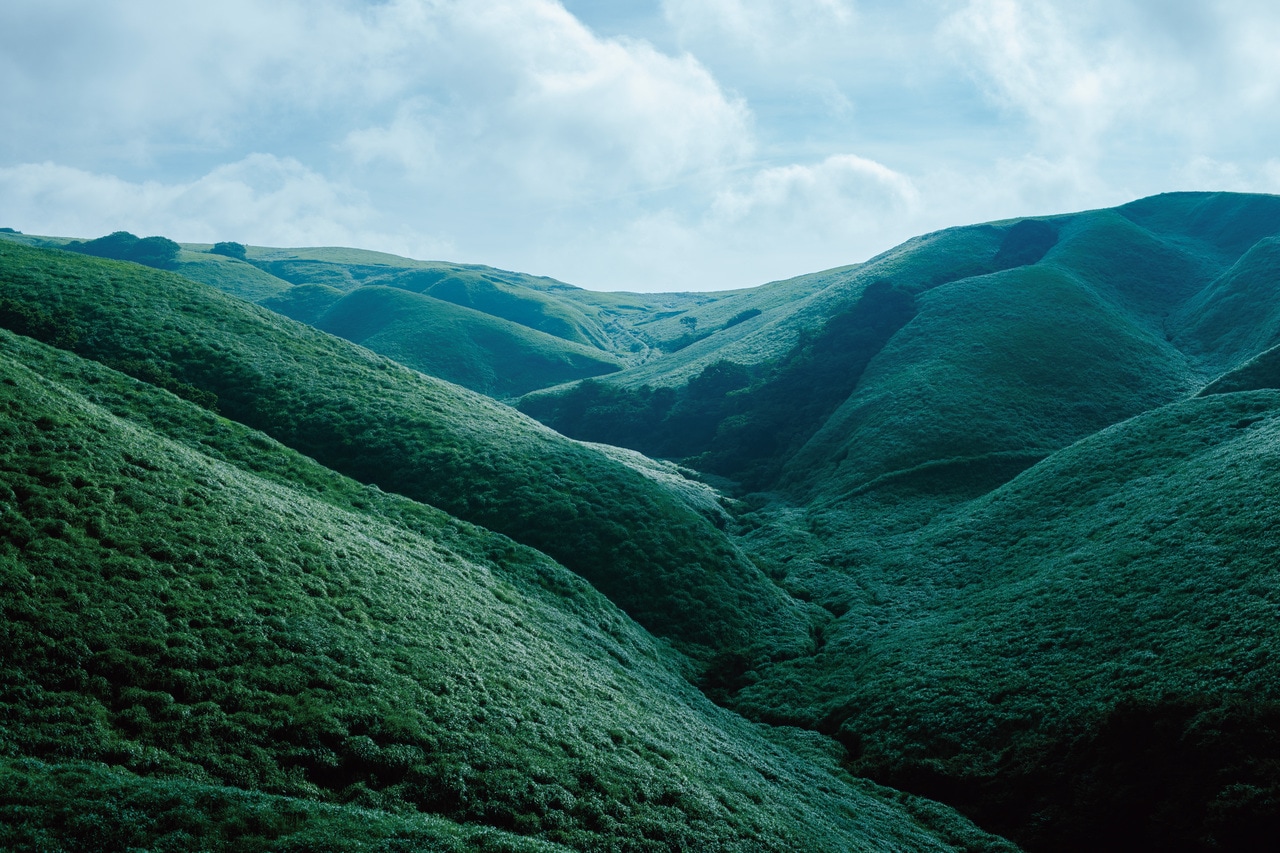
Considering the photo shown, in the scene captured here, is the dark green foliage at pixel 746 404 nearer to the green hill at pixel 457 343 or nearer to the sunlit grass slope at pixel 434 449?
the green hill at pixel 457 343

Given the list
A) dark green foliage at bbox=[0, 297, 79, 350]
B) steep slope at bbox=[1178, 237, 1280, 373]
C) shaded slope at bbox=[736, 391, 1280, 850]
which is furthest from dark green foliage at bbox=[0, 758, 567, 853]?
steep slope at bbox=[1178, 237, 1280, 373]

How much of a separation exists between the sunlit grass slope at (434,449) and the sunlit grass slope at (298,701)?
36.6ft

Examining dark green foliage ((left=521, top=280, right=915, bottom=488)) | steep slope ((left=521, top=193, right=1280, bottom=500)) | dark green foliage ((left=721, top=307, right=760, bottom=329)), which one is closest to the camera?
steep slope ((left=521, top=193, right=1280, bottom=500))

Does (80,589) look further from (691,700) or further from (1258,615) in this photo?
(1258,615)

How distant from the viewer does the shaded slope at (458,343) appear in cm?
15138

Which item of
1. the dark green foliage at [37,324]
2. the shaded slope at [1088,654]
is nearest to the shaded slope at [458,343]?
the dark green foliage at [37,324]

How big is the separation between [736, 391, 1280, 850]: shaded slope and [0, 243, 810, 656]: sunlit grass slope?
6655 millimetres

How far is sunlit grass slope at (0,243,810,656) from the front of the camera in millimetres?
46438

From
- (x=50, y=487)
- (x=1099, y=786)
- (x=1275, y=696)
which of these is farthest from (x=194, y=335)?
(x=1275, y=696)

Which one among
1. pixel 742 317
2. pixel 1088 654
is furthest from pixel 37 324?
pixel 742 317

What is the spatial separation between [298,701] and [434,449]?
35.4 m

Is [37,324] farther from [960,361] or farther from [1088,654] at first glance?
[960,361]

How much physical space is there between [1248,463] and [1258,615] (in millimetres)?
17993

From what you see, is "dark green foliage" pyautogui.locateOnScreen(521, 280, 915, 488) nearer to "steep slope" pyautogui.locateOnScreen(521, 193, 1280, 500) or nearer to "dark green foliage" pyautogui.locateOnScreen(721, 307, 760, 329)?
"steep slope" pyautogui.locateOnScreen(521, 193, 1280, 500)
